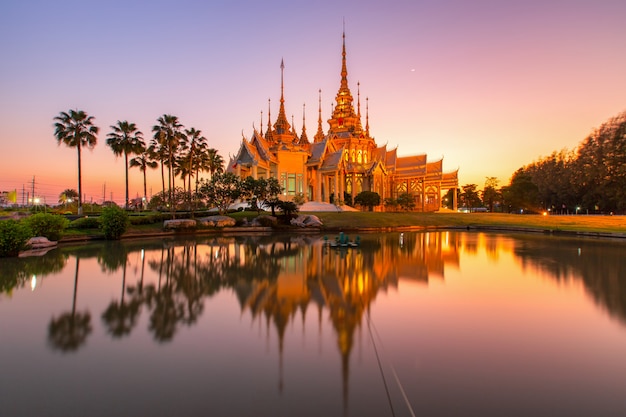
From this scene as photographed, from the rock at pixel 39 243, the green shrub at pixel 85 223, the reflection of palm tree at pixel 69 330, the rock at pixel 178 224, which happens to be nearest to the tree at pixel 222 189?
the rock at pixel 178 224

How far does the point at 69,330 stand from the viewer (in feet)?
19.3

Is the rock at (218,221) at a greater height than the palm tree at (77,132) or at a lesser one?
lesser

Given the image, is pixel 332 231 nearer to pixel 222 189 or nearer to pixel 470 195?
pixel 222 189

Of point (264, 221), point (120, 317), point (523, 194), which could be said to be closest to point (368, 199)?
point (264, 221)

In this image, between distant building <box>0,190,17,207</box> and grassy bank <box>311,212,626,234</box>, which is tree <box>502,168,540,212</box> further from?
distant building <box>0,190,17,207</box>

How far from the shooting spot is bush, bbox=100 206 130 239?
21.4 meters

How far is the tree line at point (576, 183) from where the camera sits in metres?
39.8

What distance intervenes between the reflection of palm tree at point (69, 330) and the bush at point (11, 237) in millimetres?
9477

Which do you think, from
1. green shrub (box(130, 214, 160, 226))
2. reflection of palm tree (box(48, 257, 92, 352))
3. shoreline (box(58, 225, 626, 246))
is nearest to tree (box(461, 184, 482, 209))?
shoreline (box(58, 225, 626, 246))

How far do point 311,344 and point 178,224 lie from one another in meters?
23.0

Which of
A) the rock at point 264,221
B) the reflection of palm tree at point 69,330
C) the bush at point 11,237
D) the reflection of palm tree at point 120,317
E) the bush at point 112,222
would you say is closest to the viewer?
the reflection of palm tree at point 69,330

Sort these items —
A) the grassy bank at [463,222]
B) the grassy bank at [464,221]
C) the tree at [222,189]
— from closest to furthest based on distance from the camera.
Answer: the grassy bank at [463,222] < the tree at [222,189] < the grassy bank at [464,221]

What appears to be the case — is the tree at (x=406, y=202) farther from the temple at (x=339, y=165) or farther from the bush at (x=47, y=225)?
the bush at (x=47, y=225)

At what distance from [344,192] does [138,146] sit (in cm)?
2561
